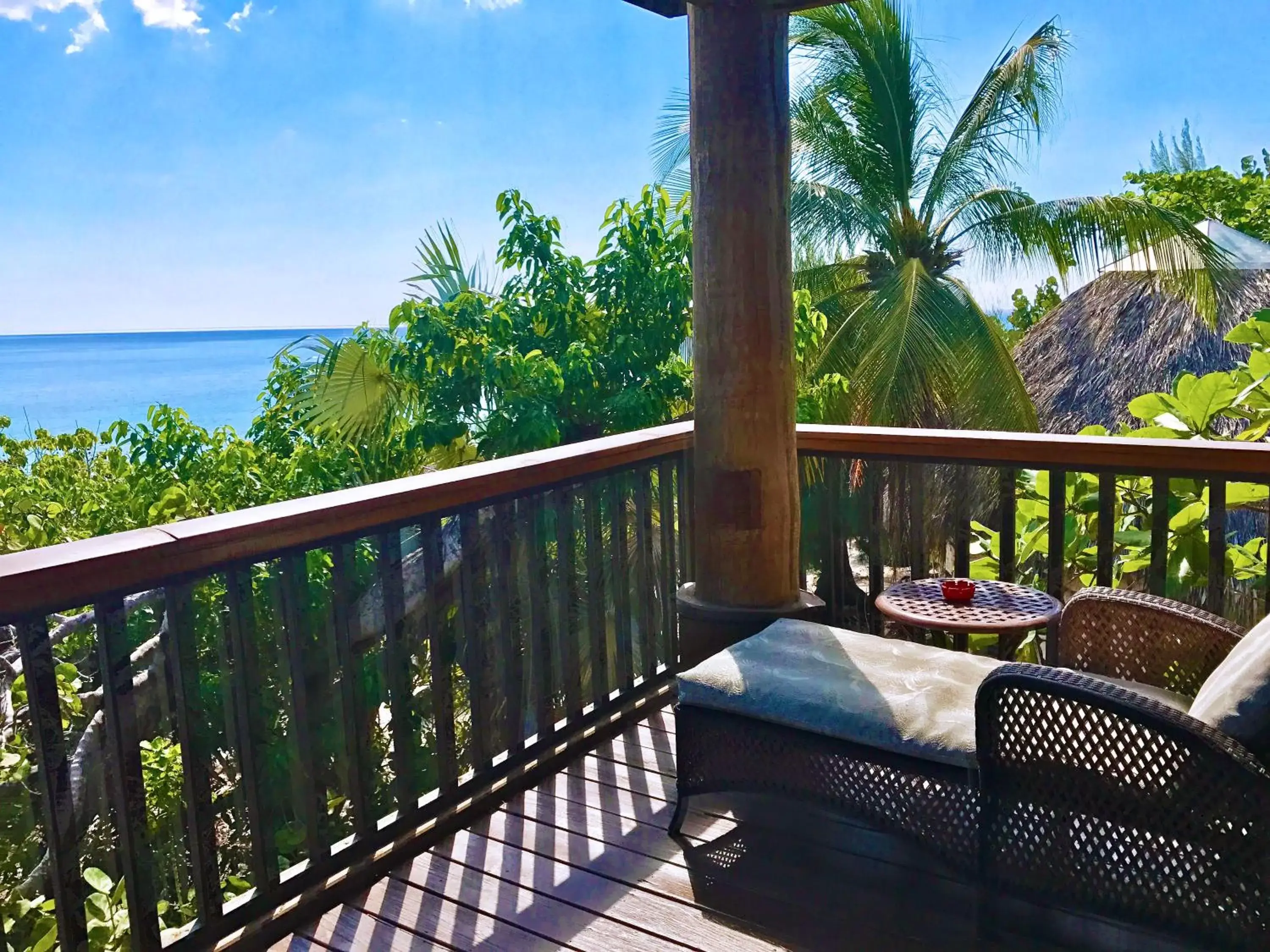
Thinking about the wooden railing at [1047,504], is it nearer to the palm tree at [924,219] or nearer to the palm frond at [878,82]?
the palm tree at [924,219]

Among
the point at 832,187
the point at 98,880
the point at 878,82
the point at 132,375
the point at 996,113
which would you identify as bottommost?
the point at 132,375

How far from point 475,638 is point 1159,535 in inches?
74.4

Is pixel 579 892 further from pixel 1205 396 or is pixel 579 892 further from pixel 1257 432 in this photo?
pixel 1257 432

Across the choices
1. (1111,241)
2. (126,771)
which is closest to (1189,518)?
(126,771)

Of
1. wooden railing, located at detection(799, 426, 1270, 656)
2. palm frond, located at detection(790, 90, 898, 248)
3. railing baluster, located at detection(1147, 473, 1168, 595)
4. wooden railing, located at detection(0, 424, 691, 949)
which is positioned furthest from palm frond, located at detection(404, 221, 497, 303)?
railing baluster, located at detection(1147, 473, 1168, 595)

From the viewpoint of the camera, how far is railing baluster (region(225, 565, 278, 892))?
200 centimetres

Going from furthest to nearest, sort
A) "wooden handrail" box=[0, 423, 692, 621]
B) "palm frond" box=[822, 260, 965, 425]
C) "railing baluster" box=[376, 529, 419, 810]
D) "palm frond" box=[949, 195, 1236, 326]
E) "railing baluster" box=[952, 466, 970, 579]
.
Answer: "palm frond" box=[949, 195, 1236, 326]
"palm frond" box=[822, 260, 965, 425]
"railing baluster" box=[952, 466, 970, 579]
"railing baluster" box=[376, 529, 419, 810]
"wooden handrail" box=[0, 423, 692, 621]

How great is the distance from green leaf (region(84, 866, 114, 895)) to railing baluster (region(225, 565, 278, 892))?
0.32m

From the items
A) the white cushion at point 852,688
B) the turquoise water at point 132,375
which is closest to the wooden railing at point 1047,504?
the white cushion at point 852,688

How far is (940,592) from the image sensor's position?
9.57 feet

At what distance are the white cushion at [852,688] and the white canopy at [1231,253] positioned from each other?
10517mm

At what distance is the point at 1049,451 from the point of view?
2.87 metres

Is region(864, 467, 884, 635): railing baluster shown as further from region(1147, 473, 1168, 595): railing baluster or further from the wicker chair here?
the wicker chair

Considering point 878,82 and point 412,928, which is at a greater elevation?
point 878,82
